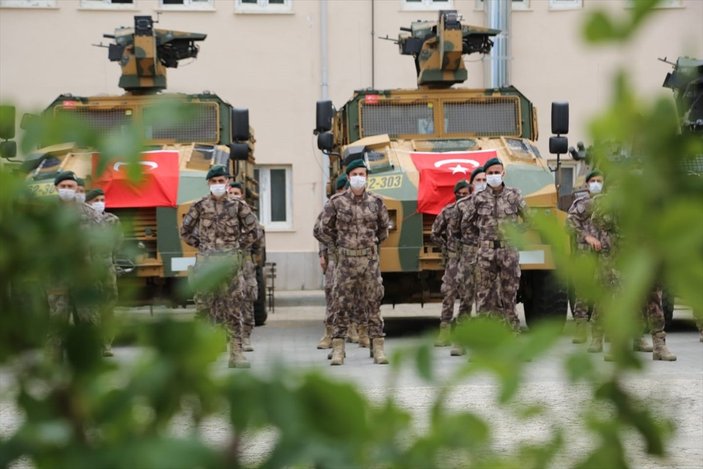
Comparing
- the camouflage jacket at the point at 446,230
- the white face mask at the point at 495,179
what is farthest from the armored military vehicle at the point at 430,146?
the white face mask at the point at 495,179

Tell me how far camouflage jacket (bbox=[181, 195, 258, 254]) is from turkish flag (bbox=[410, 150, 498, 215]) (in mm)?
1787

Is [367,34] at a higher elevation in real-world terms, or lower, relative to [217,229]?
higher

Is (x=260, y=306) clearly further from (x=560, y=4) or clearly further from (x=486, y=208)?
(x=560, y=4)

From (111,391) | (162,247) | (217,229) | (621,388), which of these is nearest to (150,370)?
(111,391)

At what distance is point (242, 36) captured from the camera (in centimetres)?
2180

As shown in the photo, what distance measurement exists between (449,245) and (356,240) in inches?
45.0

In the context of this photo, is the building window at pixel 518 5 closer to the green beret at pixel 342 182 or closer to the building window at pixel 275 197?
the building window at pixel 275 197

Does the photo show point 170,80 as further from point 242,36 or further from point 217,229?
point 217,229

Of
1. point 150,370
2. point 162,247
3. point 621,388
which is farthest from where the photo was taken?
point 162,247

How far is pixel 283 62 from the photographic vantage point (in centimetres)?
2175

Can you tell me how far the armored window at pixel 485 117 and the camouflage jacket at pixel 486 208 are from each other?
245cm

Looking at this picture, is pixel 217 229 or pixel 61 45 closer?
pixel 217 229

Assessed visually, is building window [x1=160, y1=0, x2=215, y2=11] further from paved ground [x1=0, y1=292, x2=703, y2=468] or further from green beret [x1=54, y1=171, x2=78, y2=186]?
paved ground [x1=0, y1=292, x2=703, y2=468]

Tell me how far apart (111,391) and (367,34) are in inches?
829
